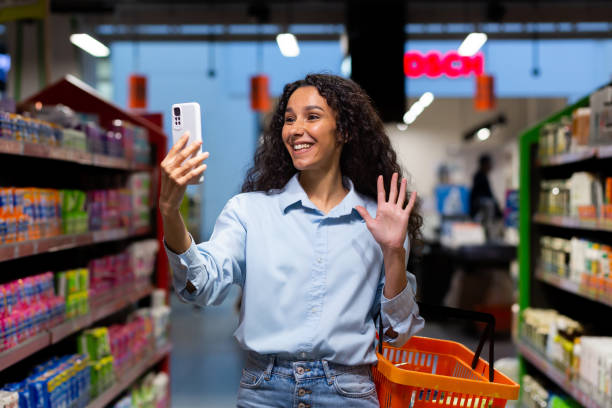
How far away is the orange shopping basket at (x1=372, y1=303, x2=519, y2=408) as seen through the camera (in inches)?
65.2

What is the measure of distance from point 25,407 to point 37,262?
3.48 feet

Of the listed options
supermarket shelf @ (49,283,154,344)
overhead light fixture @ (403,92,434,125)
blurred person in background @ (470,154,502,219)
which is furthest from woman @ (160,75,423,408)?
overhead light fixture @ (403,92,434,125)

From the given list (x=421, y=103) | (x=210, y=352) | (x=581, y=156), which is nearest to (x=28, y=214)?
(x=581, y=156)

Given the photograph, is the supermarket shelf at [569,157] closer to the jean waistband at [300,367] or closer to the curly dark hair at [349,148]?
the curly dark hair at [349,148]

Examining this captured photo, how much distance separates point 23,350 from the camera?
2.56 metres

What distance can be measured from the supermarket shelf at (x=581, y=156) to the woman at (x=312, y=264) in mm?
1718

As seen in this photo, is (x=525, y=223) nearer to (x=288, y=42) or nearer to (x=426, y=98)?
(x=288, y=42)

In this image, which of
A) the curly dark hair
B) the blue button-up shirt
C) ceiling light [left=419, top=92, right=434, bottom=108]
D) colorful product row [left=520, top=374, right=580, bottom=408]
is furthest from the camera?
ceiling light [left=419, top=92, right=434, bottom=108]

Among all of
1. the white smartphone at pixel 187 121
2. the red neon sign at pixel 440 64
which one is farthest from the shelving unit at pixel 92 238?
the red neon sign at pixel 440 64

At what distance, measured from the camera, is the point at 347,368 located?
180 centimetres

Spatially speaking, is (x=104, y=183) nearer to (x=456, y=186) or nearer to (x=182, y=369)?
(x=182, y=369)

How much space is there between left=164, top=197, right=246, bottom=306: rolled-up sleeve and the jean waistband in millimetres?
238

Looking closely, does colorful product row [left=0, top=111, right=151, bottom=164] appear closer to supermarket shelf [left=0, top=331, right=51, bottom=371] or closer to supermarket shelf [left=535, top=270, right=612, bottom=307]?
supermarket shelf [left=0, top=331, right=51, bottom=371]

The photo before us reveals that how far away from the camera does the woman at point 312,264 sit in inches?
68.5
